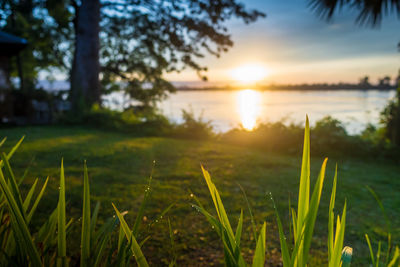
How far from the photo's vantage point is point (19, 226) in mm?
968

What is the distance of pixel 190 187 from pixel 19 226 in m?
2.74

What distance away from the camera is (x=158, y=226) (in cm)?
256

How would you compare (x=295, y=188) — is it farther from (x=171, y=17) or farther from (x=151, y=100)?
(x=151, y=100)

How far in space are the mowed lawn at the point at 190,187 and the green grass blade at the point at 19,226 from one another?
15.1 inches

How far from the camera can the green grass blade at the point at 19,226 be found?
0.93 metres

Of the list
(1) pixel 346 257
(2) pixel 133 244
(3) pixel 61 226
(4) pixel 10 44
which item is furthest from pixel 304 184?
(4) pixel 10 44

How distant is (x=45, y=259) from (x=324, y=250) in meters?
1.94

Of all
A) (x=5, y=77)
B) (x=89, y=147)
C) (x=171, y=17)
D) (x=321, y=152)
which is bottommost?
(x=321, y=152)

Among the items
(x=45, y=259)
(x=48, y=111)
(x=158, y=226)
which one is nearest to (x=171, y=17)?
(x=48, y=111)

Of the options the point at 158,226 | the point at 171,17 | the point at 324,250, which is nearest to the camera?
the point at 324,250

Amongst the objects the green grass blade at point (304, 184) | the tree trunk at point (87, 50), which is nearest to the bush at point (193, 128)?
the tree trunk at point (87, 50)

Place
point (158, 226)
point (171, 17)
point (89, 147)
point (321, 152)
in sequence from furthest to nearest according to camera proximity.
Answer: point (171, 17) < point (321, 152) < point (89, 147) < point (158, 226)

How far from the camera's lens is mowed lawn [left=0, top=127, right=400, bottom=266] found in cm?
234

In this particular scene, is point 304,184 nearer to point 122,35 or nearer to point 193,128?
point 193,128
